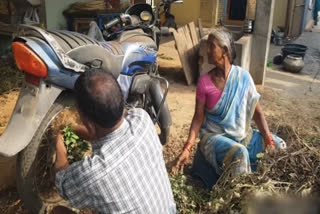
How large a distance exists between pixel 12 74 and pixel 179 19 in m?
7.51

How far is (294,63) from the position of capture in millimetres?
7234

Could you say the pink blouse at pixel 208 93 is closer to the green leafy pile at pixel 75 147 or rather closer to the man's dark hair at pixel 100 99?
the green leafy pile at pixel 75 147

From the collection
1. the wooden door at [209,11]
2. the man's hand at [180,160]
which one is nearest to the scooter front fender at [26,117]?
the man's hand at [180,160]

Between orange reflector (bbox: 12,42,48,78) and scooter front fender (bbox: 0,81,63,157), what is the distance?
87 millimetres

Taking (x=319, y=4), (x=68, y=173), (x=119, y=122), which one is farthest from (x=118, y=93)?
(x=319, y=4)

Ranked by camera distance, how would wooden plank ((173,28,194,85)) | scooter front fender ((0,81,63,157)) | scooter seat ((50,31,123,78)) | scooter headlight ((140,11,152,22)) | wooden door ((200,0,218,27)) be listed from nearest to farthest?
scooter front fender ((0,81,63,157))
scooter seat ((50,31,123,78))
scooter headlight ((140,11,152,22))
wooden plank ((173,28,194,85))
wooden door ((200,0,218,27))

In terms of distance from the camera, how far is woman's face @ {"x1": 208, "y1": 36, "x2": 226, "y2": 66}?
279 cm

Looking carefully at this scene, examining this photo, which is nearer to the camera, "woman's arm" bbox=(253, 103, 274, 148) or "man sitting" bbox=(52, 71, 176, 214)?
"man sitting" bbox=(52, 71, 176, 214)

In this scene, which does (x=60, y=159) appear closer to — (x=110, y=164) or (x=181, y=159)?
(x=110, y=164)

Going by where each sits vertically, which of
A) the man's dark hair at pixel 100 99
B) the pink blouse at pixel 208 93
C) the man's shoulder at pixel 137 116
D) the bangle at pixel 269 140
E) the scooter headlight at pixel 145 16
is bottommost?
the bangle at pixel 269 140

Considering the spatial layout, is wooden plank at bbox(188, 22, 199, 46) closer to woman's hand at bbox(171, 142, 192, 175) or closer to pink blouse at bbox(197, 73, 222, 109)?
pink blouse at bbox(197, 73, 222, 109)

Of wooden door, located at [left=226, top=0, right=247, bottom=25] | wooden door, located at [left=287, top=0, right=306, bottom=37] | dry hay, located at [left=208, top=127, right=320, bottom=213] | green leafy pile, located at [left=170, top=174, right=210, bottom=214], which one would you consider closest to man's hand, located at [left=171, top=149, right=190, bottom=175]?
green leafy pile, located at [left=170, top=174, right=210, bottom=214]

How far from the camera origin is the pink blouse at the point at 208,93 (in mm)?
2945

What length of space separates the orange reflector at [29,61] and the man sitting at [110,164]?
1.83 feet
